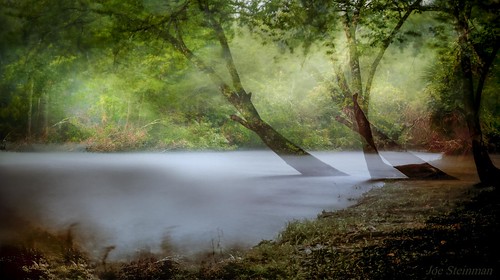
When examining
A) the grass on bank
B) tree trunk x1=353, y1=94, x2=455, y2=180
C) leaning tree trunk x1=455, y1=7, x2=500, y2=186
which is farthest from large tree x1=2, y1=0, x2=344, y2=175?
the grass on bank

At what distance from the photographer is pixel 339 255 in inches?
185

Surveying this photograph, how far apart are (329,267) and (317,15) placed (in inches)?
358

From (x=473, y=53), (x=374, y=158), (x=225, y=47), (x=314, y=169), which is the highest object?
(x=225, y=47)

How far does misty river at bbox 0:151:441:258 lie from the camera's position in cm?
705

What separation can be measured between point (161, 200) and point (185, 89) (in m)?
15.5

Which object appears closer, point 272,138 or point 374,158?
point 272,138

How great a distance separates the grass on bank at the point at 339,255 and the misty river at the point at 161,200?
0.72m

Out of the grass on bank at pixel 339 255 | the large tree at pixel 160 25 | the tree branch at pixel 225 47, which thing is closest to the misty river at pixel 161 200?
the grass on bank at pixel 339 255

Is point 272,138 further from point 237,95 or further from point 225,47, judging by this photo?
point 225,47

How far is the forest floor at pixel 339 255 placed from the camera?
164 inches

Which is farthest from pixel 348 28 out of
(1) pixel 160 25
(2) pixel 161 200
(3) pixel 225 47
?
(2) pixel 161 200

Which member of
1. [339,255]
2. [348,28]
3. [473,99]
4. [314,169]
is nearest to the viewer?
[339,255]

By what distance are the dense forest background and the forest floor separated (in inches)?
289

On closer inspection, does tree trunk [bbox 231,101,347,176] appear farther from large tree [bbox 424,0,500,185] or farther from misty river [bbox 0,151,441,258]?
large tree [bbox 424,0,500,185]
